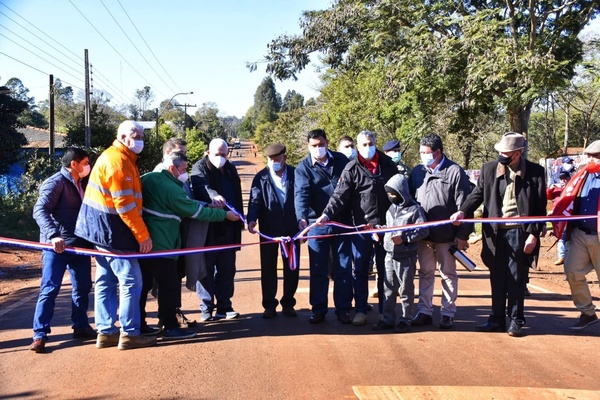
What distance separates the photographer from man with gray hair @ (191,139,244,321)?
7531 millimetres

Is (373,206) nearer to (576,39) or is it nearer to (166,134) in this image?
(576,39)

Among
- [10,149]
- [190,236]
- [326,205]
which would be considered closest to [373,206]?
[326,205]

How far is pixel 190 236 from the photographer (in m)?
7.16

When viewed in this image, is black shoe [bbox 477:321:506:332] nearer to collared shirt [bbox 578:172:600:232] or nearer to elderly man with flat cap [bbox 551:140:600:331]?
elderly man with flat cap [bbox 551:140:600:331]

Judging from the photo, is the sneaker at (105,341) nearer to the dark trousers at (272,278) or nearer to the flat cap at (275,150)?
the dark trousers at (272,278)

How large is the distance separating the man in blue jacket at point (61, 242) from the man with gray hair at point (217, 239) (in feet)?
4.38

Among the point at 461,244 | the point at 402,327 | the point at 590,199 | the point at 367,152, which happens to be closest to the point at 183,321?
the point at 402,327

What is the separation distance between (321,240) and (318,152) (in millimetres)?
1056

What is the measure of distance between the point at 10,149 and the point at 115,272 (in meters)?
21.3

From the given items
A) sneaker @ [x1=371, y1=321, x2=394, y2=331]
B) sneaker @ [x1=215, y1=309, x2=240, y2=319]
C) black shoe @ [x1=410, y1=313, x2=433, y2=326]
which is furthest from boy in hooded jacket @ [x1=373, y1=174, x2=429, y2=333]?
sneaker @ [x1=215, y1=309, x2=240, y2=319]

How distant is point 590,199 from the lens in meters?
6.84

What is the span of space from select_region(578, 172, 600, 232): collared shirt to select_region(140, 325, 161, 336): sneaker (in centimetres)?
474

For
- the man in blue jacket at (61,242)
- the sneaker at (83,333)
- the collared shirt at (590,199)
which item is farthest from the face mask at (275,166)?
the collared shirt at (590,199)

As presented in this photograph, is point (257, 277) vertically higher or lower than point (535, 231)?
lower
